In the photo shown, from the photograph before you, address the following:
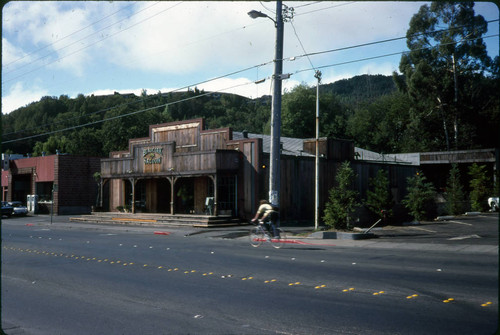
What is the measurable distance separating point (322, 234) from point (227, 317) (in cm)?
1459

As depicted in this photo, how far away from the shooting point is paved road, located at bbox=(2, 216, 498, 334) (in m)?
6.91

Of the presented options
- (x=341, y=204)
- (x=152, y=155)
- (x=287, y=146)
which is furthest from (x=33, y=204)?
(x=341, y=204)

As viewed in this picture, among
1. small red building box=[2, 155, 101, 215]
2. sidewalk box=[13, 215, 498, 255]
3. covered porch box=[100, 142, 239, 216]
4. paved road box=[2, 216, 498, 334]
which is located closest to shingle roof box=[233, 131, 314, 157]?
covered porch box=[100, 142, 239, 216]

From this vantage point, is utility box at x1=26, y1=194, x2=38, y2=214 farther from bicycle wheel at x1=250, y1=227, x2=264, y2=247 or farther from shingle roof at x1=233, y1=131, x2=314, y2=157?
bicycle wheel at x1=250, y1=227, x2=264, y2=247

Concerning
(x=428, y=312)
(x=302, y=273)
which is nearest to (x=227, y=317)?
(x=428, y=312)

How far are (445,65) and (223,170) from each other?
27.6m

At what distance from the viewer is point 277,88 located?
3.27 meters

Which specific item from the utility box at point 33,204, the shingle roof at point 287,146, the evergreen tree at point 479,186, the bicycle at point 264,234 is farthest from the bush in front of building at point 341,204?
the utility box at point 33,204

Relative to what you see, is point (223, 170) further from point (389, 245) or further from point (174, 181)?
point (389, 245)

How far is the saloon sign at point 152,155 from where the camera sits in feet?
112

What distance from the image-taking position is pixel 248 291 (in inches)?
376

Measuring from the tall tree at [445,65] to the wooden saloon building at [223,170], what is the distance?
23.7m

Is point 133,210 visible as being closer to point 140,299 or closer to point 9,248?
point 9,248

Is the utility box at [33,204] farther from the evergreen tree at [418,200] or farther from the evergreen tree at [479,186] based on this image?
the evergreen tree at [479,186]
